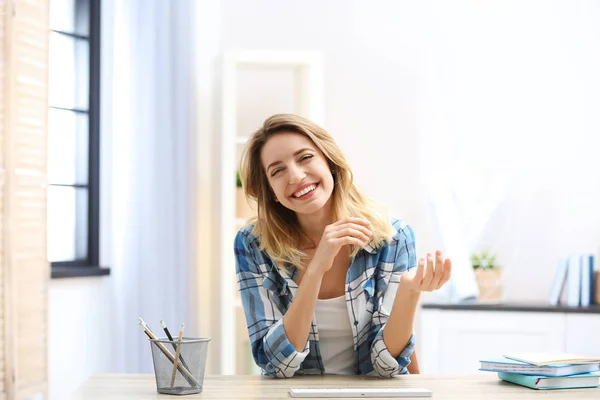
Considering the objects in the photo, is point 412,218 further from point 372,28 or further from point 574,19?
point 574,19

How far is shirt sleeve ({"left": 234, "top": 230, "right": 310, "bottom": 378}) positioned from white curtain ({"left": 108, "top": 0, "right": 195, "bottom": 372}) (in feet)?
4.89

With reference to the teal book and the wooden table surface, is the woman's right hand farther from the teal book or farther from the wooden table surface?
the teal book

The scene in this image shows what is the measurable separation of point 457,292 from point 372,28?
139 cm

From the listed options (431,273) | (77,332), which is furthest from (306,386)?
(77,332)

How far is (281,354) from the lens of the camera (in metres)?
2.12

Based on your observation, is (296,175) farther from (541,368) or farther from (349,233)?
(541,368)

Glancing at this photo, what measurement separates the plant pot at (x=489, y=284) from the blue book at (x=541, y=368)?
1780mm

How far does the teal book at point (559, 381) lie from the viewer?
1.95 m

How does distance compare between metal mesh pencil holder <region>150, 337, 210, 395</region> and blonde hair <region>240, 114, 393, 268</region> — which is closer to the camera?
metal mesh pencil holder <region>150, 337, 210, 395</region>

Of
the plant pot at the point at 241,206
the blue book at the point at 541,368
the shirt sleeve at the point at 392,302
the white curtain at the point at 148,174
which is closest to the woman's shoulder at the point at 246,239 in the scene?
the shirt sleeve at the point at 392,302

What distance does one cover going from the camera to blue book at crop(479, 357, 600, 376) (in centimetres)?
195

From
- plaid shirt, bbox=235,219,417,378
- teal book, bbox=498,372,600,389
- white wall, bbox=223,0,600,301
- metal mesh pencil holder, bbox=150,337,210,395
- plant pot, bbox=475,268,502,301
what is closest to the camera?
metal mesh pencil holder, bbox=150,337,210,395

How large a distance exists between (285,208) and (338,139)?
178 centimetres

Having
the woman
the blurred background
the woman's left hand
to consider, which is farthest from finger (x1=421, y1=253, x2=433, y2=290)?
the blurred background
